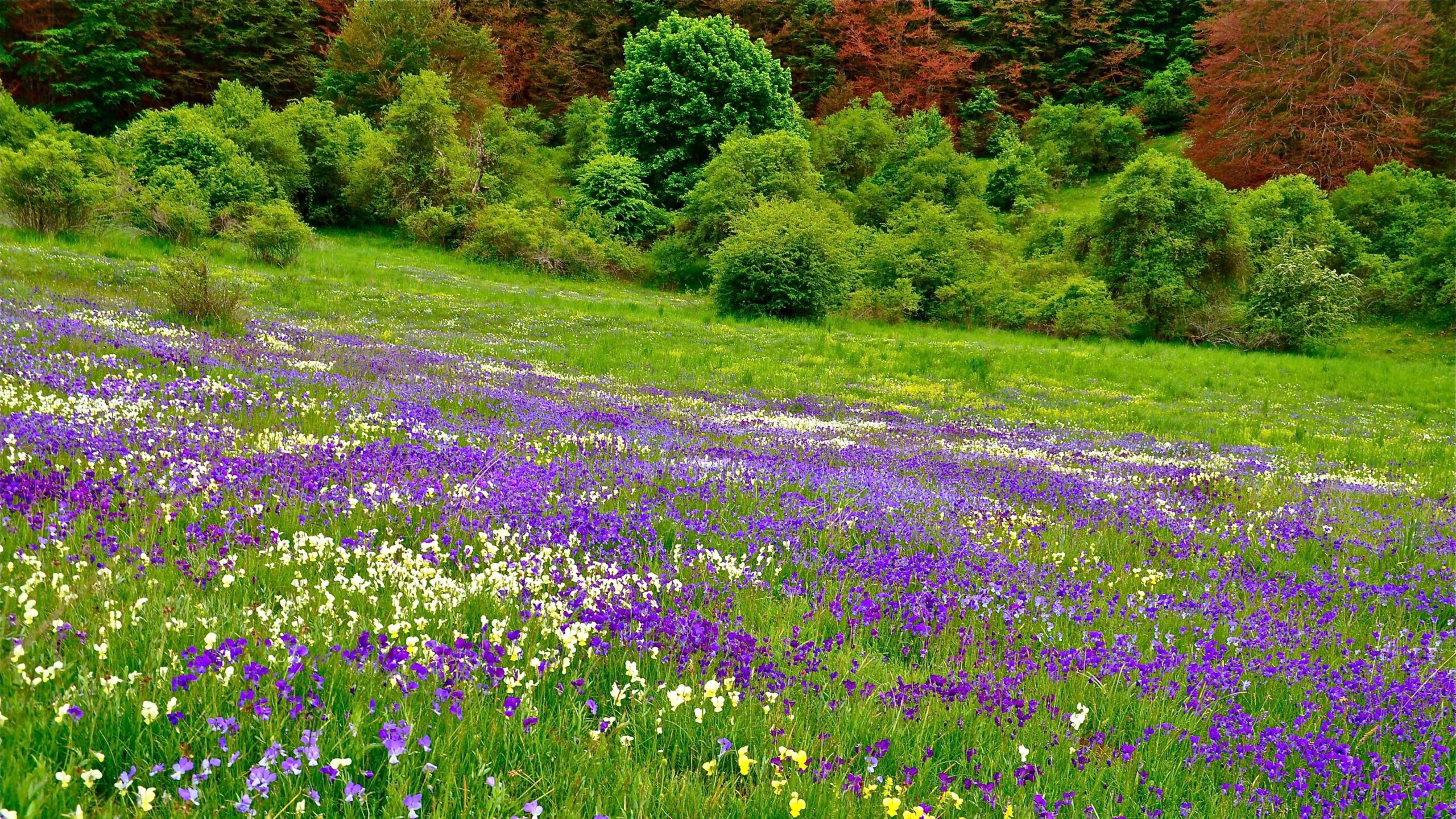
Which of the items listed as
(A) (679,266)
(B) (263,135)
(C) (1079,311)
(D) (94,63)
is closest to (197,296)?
(A) (679,266)

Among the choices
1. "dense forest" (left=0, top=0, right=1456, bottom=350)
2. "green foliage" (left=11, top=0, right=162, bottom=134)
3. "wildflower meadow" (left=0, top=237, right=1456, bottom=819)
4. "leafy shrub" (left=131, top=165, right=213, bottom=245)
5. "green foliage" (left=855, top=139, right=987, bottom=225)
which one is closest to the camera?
"wildflower meadow" (left=0, top=237, right=1456, bottom=819)

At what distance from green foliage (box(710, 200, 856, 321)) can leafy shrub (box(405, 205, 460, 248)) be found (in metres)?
16.6

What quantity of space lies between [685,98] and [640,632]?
148 feet

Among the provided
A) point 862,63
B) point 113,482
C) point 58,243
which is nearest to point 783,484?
point 113,482

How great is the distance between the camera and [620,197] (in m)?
40.8

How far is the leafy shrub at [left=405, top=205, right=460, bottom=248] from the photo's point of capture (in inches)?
1480

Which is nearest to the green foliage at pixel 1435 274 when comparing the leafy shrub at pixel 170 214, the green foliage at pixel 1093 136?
the green foliage at pixel 1093 136

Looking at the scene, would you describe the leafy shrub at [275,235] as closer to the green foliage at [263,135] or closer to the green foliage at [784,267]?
the green foliage at [263,135]

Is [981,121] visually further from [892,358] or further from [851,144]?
[892,358]

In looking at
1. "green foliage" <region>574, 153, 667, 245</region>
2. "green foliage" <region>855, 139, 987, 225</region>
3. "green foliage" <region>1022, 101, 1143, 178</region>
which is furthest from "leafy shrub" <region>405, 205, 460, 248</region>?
"green foliage" <region>1022, 101, 1143, 178</region>

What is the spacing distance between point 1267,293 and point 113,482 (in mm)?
33905

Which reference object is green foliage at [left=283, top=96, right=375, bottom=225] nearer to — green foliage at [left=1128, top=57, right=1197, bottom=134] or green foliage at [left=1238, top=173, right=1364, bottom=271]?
green foliage at [left=1238, top=173, right=1364, bottom=271]

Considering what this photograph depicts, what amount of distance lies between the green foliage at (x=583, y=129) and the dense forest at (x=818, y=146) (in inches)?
13.7

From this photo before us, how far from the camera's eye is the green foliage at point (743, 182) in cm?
3581
